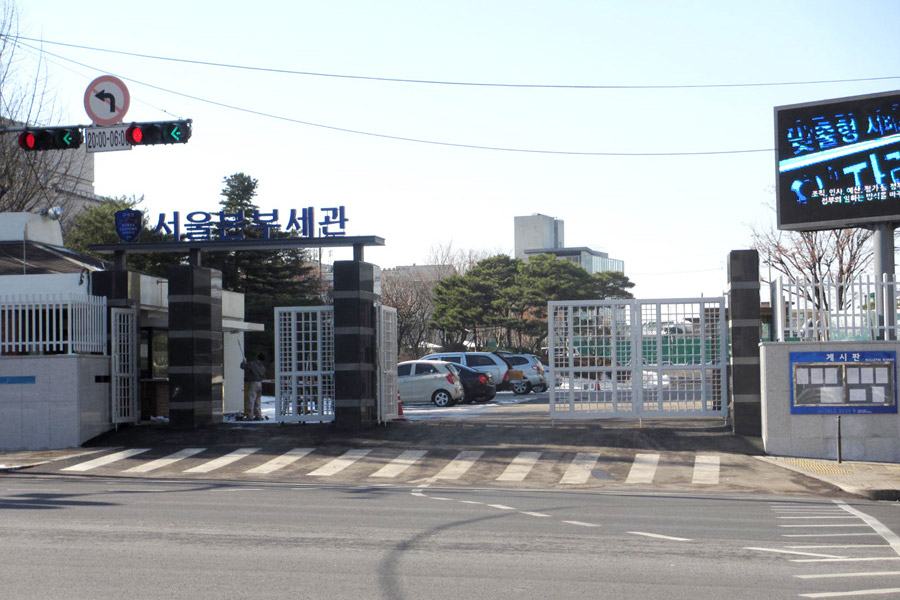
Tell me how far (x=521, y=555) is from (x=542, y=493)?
6201 mm

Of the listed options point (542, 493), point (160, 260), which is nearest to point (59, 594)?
point (542, 493)

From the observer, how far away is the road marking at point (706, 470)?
57.7 feet

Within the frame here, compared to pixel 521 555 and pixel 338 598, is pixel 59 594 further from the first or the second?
pixel 521 555

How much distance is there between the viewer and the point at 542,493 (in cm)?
1570

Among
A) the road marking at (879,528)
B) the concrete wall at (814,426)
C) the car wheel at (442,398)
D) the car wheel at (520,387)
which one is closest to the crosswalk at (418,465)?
the concrete wall at (814,426)

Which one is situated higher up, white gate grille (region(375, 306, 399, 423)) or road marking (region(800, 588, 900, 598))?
white gate grille (region(375, 306, 399, 423))

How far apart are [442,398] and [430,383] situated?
2.02 feet

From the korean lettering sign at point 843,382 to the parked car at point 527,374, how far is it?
78.4 ft

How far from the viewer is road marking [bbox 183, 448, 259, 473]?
19547 millimetres

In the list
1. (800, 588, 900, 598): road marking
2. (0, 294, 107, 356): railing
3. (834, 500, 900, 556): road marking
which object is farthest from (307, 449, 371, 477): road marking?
(800, 588, 900, 598): road marking

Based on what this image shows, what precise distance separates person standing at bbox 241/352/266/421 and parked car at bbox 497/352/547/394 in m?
18.6

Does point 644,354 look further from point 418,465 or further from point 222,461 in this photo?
point 222,461

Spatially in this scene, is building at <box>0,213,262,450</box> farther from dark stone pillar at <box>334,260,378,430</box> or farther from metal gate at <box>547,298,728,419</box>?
metal gate at <box>547,298,728,419</box>

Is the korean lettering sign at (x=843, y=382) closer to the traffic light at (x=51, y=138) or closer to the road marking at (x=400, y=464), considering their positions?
the road marking at (x=400, y=464)
